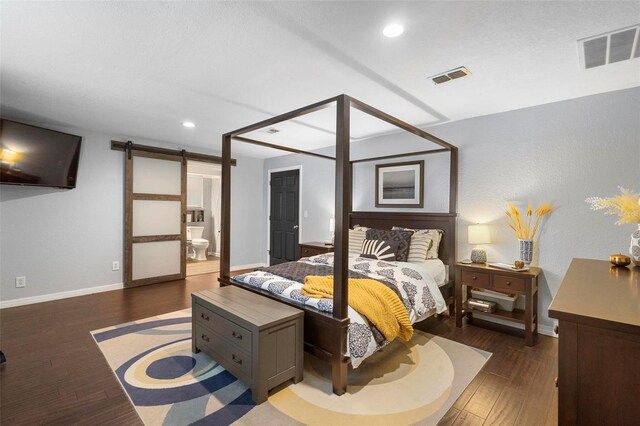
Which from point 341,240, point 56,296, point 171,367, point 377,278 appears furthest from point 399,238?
point 56,296

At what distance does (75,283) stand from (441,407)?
4.89 metres

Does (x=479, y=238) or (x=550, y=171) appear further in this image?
(x=479, y=238)

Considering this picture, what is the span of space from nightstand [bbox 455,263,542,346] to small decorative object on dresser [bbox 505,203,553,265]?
0.18 m

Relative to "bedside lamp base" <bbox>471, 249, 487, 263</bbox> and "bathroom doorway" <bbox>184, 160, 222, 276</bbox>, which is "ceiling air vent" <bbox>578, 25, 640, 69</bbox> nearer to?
"bedside lamp base" <bbox>471, 249, 487, 263</bbox>

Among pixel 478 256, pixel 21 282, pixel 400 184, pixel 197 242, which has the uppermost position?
pixel 400 184

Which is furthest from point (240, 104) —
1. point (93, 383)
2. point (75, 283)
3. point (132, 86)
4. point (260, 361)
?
point (75, 283)

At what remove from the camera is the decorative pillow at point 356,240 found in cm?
394

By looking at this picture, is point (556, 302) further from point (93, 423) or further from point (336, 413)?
point (93, 423)

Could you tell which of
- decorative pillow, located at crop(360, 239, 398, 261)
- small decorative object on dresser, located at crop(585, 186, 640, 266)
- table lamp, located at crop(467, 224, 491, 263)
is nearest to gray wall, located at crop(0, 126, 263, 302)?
decorative pillow, located at crop(360, 239, 398, 261)

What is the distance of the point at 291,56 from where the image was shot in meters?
2.25

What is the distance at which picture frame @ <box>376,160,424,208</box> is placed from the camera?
160 inches

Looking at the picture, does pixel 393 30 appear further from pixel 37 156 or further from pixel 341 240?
pixel 37 156

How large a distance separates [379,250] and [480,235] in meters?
1.12

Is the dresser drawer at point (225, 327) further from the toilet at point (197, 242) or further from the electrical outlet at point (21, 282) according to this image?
the toilet at point (197, 242)
